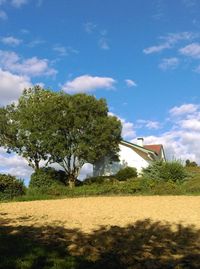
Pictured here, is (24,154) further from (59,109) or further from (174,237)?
(174,237)

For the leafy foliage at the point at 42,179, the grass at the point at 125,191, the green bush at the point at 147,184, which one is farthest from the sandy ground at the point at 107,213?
the leafy foliage at the point at 42,179

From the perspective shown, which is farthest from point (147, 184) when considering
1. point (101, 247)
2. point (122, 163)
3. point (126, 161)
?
point (126, 161)

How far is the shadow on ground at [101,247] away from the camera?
31.9 ft

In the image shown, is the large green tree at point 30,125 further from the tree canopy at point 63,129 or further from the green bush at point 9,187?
the green bush at point 9,187

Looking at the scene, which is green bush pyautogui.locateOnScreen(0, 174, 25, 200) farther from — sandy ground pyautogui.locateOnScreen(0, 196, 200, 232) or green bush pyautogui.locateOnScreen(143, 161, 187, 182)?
green bush pyautogui.locateOnScreen(143, 161, 187, 182)

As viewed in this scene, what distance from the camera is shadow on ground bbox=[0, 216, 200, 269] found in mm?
9715

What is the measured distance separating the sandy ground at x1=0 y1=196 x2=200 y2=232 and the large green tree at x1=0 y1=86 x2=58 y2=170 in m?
22.9

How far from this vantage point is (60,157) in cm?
4828

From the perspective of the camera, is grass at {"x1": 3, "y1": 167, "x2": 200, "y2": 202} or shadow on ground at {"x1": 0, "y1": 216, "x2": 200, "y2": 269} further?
grass at {"x1": 3, "y1": 167, "x2": 200, "y2": 202}

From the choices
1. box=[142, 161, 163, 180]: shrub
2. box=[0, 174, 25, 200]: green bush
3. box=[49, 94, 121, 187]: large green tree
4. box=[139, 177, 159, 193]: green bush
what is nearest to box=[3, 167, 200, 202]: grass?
box=[139, 177, 159, 193]: green bush

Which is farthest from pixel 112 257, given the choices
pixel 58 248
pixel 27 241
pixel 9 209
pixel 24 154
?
pixel 24 154

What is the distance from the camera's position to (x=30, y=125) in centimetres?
4794

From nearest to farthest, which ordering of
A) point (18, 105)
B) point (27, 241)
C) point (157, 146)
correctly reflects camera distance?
point (27, 241), point (18, 105), point (157, 146)

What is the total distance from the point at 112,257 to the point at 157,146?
202ft
